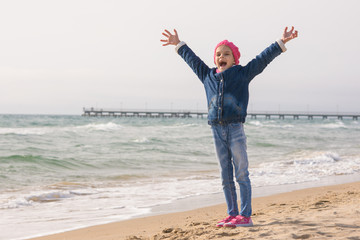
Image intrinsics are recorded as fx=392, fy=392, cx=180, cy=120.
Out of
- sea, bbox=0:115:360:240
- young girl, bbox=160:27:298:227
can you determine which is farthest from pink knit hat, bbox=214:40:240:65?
sea, bbox=0:115:360:240

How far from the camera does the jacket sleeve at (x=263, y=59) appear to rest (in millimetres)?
3246

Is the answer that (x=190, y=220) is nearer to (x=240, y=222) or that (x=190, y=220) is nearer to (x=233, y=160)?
(x=240, y=222)

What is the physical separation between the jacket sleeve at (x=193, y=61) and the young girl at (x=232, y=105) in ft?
0.30

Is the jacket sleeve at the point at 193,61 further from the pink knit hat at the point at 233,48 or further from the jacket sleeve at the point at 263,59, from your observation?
the jacket sleeve at the point at 263,59

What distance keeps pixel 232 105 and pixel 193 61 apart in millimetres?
621

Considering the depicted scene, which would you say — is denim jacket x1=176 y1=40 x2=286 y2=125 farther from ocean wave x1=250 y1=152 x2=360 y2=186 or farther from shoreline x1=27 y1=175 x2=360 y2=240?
ocean wave x1=250 y1=152 x2=360 y2=186

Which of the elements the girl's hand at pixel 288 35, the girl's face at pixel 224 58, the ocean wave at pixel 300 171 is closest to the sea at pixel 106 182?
the ocean wave at pixel 300 171

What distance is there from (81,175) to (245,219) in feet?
21.2

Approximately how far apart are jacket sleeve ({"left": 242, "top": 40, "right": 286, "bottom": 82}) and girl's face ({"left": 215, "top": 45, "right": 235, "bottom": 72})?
164 millimetres

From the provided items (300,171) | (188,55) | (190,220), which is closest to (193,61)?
(188,55)

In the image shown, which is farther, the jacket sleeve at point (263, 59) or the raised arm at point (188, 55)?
the raised arm at point (188, 55)

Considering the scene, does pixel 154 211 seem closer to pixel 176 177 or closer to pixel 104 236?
pixel 104 236

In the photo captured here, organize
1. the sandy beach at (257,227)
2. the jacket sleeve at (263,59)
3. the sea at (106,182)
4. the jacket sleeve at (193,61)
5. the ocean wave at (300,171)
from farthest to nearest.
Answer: the ocean wave at (300,171)
the sea at (106,182)
the jacket sleeve at (193,61)
the jacket sleeve at (263,59)
the sandy beach at (257,227)

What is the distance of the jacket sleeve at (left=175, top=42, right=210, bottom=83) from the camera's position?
141 inches
